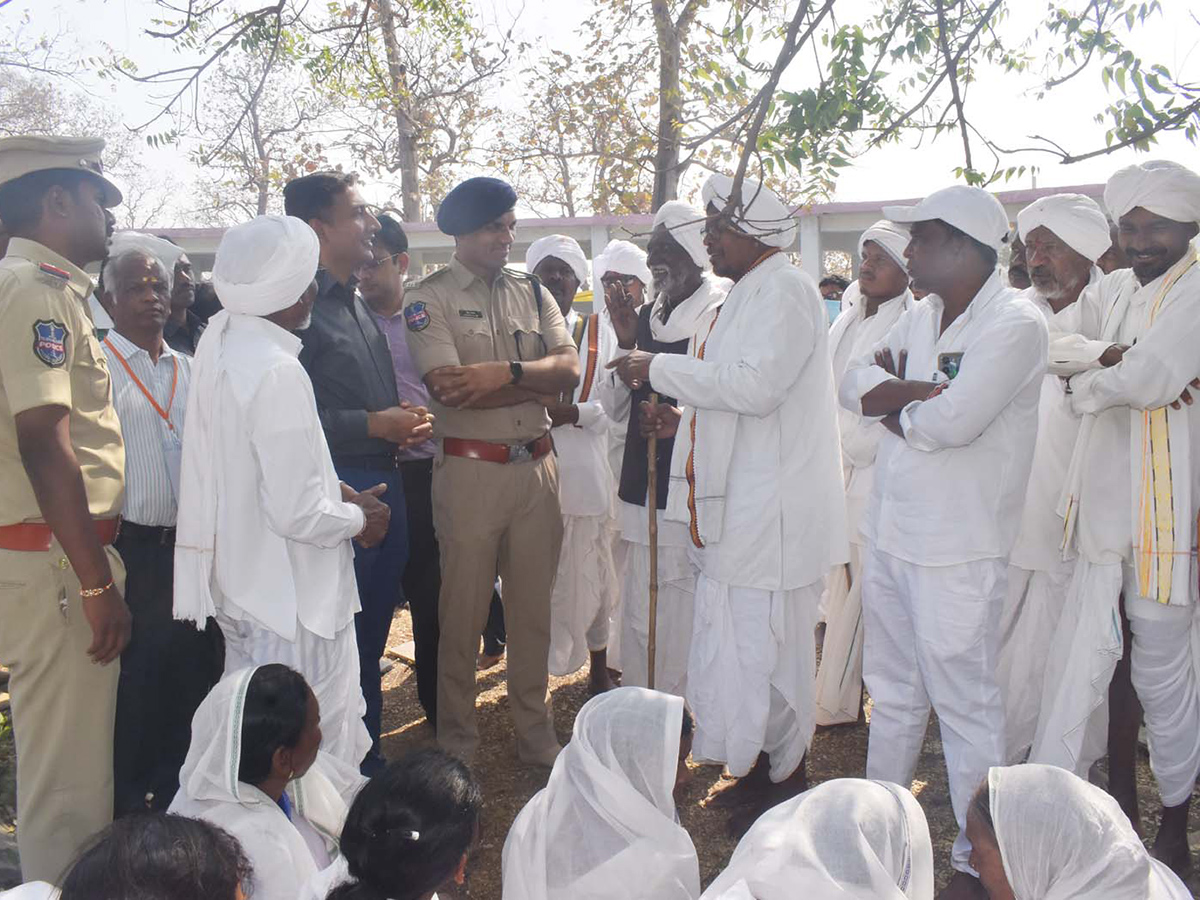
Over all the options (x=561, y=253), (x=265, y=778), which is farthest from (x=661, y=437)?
(x=265, y=778)

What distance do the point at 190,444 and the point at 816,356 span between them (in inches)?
88.4

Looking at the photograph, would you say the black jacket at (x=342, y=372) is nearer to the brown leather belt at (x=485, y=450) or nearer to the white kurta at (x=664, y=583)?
the brown leather belt at (x=485, y=450)

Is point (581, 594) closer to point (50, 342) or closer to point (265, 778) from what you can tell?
point (265, 778)

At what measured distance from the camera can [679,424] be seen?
4.20 meters

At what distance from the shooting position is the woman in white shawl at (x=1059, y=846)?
1.89 meters

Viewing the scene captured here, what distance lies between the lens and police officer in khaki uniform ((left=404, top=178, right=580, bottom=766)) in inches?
158

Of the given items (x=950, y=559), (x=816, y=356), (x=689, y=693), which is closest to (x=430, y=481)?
(x=689, y=693)

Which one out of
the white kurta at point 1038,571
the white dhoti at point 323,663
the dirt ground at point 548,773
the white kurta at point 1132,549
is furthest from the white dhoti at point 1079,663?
the white dhoti at point 323,663

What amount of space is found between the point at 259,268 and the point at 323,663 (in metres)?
1.24

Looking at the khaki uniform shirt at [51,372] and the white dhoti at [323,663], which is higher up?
the khaki uniform shirt at [51,372]

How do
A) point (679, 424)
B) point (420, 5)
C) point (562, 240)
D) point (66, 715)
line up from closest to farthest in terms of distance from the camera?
1. point (66, 715)
2. point (679, 424)
3. point (420, 5)
4. point (562, 240)

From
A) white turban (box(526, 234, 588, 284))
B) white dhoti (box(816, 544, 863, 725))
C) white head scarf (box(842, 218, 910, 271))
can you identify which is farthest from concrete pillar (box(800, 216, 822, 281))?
white dhoti (box(816, 544, 863, 725))

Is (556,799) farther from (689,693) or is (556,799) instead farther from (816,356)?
(816,356)

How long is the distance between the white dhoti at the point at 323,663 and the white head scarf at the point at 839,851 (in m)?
1.55
